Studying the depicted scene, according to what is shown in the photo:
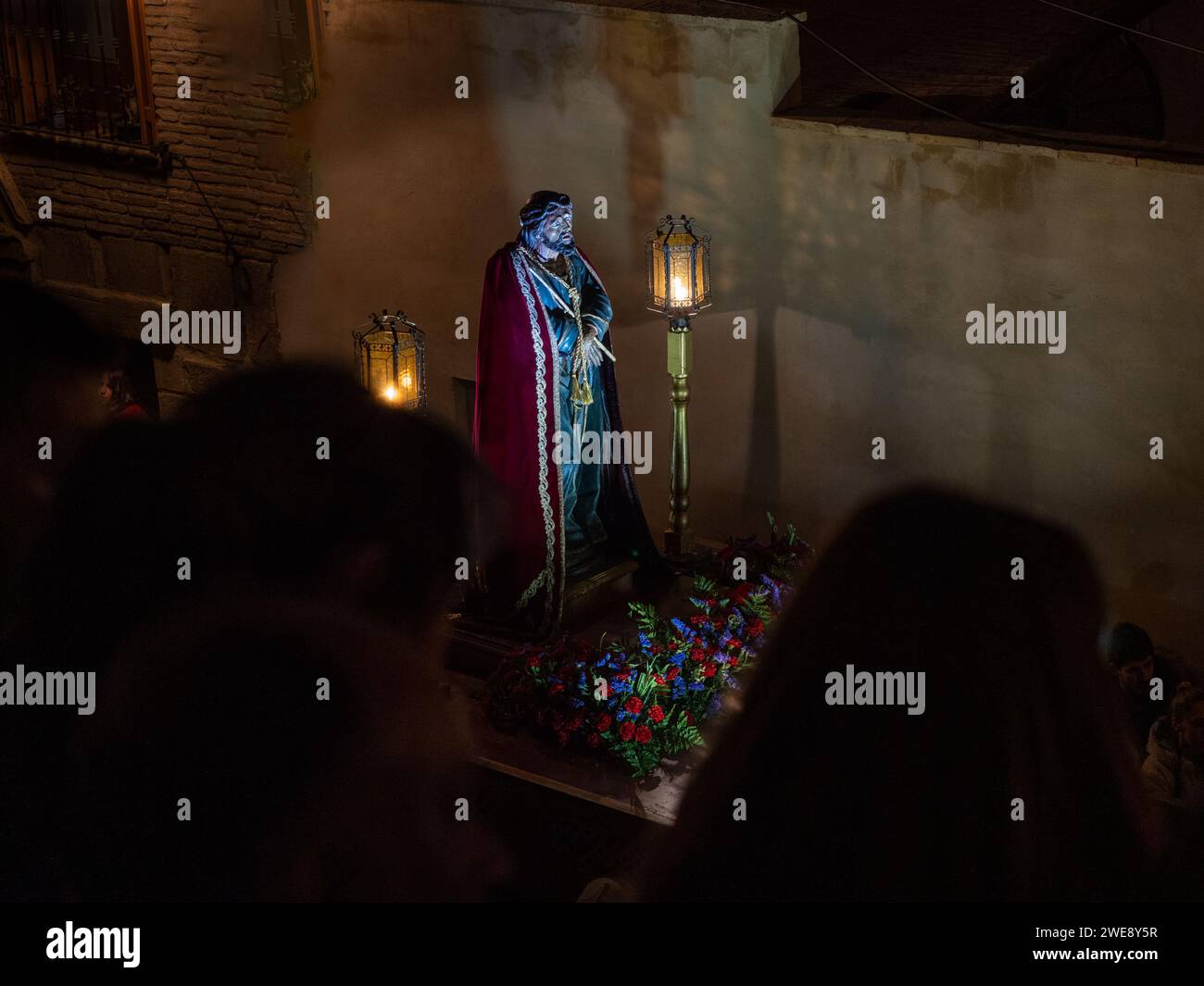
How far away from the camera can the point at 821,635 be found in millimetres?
2512

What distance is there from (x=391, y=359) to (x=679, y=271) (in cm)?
171

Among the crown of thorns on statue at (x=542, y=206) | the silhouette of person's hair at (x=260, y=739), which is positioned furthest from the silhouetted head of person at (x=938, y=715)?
the crown of thorns on statue at (x=542, y=206)

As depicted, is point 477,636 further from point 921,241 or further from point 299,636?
point 299,636

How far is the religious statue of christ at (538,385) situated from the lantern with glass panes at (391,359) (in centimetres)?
52

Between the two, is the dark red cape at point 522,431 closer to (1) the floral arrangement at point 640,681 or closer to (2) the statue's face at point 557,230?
(2) the statue's face at point 557,230

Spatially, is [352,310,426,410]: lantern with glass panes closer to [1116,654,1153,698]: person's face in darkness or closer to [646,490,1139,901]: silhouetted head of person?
[1116,654,1153,698]: person's face in darkness

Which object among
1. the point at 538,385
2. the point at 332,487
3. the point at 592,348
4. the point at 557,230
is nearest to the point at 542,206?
the point at 557,230

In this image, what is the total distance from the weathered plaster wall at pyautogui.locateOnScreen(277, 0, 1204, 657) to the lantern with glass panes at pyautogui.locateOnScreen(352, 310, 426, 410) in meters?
2.04

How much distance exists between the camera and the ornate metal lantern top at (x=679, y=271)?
816cm

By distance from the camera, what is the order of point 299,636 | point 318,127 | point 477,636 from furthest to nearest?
point 318,127 → point 477,636 → point 299,636

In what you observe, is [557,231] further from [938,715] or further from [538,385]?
[938,715]

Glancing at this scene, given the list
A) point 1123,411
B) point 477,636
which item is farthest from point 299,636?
point 1123,411

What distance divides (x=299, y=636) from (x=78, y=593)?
2.41 ft

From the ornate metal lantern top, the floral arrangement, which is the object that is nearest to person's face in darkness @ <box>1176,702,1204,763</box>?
the floral arrangement
